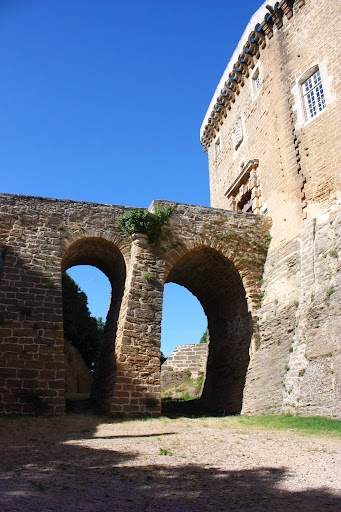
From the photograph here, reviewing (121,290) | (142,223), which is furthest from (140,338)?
(142,223)

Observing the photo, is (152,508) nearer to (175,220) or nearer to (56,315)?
(56,315)

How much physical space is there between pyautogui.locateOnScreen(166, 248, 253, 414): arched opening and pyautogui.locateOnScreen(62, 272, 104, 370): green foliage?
10.0m

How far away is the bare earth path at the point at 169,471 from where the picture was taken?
3188 millimetres

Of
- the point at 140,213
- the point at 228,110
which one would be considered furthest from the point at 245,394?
the point at 228,110

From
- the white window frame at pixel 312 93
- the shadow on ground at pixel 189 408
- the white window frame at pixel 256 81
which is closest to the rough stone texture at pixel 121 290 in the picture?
the shadow on ground at pixel 189 408

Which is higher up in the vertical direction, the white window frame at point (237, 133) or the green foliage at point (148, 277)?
the white window frame at point (237, 133)

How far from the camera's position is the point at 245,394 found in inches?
409

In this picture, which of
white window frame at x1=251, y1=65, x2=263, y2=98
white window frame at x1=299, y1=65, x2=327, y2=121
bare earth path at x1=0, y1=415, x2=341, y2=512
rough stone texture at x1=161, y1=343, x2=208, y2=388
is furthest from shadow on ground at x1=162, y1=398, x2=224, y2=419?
white window frame at x1=251, y1=65, x2=263, y2=98

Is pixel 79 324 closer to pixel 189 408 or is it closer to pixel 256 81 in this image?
pixel 189 408

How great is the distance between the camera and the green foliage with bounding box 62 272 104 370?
22.2 meters

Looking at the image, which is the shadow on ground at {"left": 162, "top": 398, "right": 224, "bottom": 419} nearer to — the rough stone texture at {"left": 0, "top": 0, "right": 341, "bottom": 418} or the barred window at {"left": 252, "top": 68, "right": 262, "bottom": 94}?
the rough stone texture at {"left": 0, "top": 0, "right": 341, "bottom": 418}

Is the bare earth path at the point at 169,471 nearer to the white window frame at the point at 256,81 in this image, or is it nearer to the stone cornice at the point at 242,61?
the white window frame at the point at 256,81

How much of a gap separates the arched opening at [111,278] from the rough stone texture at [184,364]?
4916 millimetres

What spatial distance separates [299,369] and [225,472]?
15.7ft
